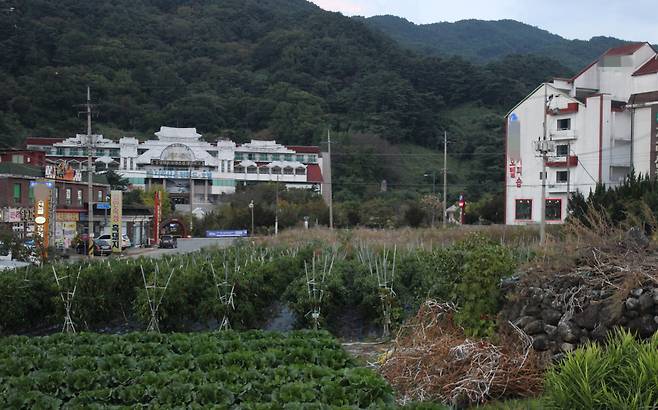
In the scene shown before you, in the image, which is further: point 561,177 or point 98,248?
point 561,177

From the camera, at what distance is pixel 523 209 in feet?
133

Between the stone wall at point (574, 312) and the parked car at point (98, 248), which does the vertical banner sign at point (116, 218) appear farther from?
the stone wall at point (574, 312)

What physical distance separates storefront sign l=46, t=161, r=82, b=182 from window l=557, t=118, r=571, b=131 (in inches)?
1218

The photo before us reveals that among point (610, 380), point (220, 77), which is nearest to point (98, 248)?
point (610, 380)

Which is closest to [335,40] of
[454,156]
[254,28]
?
[254,28]

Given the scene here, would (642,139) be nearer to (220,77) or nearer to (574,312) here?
(574,312)

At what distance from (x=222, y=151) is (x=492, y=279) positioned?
6490 cm

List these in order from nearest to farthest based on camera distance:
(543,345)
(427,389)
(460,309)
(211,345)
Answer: (427,389), (543,345), (211,345), (460,309)

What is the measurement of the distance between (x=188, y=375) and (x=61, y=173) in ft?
115

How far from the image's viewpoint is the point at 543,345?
8062mm

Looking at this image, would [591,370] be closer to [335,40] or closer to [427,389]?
[427,389]

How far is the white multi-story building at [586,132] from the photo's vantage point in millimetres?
37344

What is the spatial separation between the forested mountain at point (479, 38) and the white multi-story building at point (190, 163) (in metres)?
71.5

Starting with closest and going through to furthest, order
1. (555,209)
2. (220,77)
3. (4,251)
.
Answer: (4,251) < (555,209) < (220,77)
